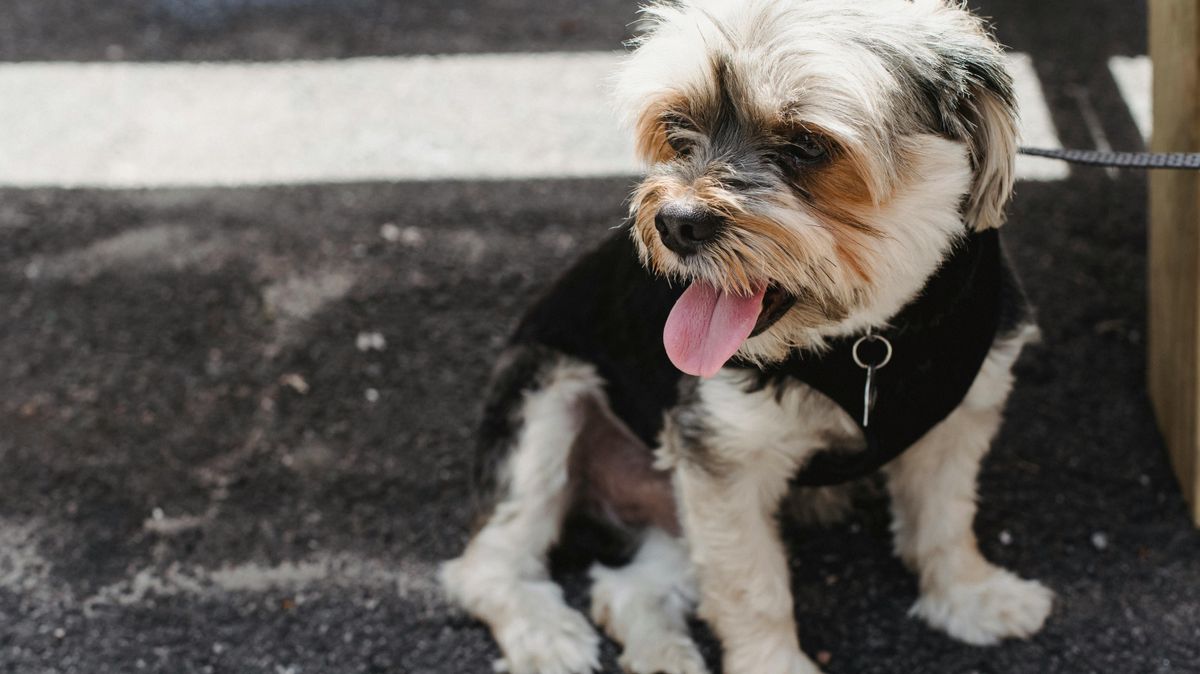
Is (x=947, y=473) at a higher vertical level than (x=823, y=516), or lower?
higher

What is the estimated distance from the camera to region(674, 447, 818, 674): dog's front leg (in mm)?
2939

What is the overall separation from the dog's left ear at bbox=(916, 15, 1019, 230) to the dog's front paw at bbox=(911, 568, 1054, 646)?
1343 mm

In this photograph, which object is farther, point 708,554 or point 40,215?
point 40,215

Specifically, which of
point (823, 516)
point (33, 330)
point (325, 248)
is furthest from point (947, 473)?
point (33, 330)

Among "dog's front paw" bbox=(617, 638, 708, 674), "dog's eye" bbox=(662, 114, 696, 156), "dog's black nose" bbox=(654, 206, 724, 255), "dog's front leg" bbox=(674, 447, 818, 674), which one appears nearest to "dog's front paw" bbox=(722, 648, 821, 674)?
"dog's front leg" bbox=(674, 447, 818, 674)

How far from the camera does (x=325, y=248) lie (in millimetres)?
5160

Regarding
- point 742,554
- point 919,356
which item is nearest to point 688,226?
point 919,356

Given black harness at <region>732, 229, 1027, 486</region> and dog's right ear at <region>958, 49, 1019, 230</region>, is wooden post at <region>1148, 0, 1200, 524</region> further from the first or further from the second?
dog's right ear at <region>958, 49, 1019, 230</region>

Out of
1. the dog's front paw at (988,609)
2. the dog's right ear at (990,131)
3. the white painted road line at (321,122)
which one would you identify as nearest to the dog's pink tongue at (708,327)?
the dog's right ear at (990,131)

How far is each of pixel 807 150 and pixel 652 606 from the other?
1556 millimetres

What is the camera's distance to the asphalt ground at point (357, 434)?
3.45 meters

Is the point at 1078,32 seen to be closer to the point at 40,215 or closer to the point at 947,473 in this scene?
the point at 947,473

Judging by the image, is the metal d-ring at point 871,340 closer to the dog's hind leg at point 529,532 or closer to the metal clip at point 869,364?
the metal clip at point 869,364

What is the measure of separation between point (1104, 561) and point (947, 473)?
28.1 inches
